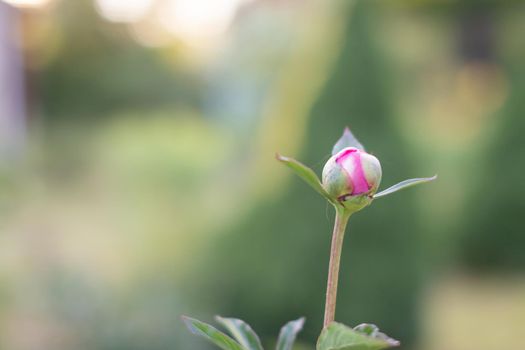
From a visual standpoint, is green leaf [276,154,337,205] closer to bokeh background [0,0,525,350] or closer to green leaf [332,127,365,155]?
green leaf [332,127,365,155]

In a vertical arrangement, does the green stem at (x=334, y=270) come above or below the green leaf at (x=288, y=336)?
above

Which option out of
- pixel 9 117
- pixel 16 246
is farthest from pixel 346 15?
pixel 9 117

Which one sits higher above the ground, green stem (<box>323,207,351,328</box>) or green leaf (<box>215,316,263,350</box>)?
green stem (<box>323,207,351,328</box>)

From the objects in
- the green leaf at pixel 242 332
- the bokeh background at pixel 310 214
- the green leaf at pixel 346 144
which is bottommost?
the bokeh background at pixel 310 214

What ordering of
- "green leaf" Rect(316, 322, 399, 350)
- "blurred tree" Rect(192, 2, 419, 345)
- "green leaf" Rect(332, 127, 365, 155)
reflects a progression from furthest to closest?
1. "blurred tree" Rect(192, 2, 419, 345)
2. "green leaf" Rect(332, 127, 365, 155)
3. "green leaf" Rect(316, 322, 399, 350)

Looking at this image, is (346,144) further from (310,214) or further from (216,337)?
(310,214)

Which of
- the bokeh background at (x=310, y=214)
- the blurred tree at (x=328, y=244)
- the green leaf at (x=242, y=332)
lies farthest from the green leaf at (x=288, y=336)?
the blurred tree at (x=328, y=244)

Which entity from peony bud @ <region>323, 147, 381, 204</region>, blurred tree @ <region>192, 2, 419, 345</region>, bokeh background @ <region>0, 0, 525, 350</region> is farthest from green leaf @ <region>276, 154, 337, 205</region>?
blurred tree @ <region>192, 2, 419, 345</region>

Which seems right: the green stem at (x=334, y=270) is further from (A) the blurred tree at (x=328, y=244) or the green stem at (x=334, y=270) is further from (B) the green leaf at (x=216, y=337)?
(A) the blurred tree at (x=328, y=244)
